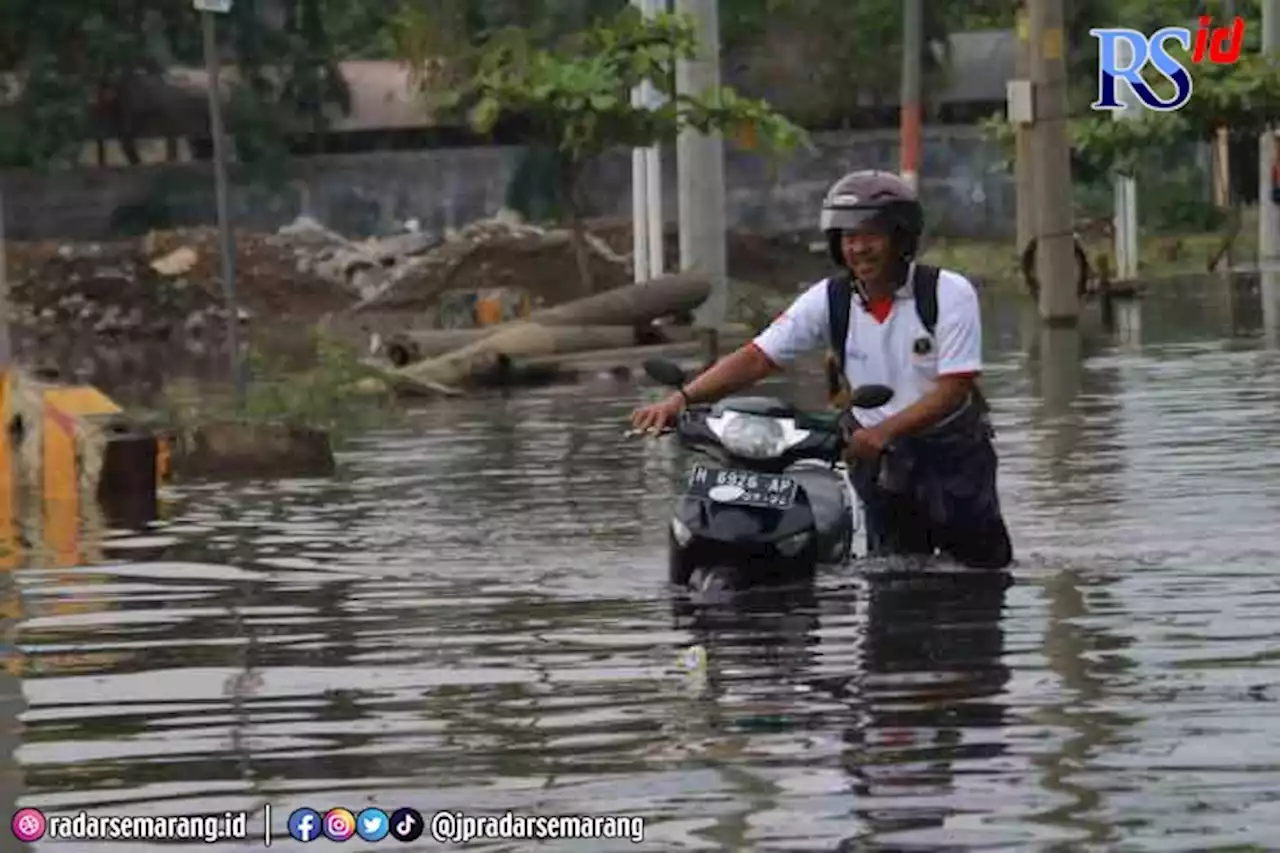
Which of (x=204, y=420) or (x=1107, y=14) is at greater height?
(x=1107, y=14)

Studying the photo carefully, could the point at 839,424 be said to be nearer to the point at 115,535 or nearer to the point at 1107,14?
the point at 115,535

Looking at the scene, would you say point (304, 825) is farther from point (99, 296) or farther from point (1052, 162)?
point (99, 296)

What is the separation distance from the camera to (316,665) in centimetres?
1109

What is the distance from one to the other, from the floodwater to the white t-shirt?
0.82 meters

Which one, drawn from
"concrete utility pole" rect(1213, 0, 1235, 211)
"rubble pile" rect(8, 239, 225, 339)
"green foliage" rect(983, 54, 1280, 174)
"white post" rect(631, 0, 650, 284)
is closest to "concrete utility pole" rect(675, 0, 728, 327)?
"white post" rect(631, 0, 650, 284)

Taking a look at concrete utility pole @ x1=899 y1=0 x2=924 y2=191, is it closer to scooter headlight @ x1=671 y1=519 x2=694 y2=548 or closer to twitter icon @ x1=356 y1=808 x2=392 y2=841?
scooter headlight @ x1=671 y1=519 x2=694 y2=548

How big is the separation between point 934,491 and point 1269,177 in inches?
1435

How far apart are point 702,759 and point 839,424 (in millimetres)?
3332

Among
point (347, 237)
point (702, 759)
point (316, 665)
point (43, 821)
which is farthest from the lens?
point (347, 237)

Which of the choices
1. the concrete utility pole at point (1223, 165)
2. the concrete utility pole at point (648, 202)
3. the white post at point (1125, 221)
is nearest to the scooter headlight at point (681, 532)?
the concrete utility pole at point (648, 202)

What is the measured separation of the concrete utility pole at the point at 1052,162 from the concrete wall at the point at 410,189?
21.5m

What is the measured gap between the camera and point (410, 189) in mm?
56469

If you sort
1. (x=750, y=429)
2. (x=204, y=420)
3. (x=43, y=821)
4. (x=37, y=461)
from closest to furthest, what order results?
(x=43, y=821)
(x=750, y=429)
(x=37, y=461)
(x=204, y=420)

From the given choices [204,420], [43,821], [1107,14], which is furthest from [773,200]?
[43,821]
